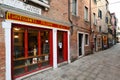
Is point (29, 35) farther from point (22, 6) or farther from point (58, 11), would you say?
point (58, 11)

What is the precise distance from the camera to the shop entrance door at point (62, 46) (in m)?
10.3

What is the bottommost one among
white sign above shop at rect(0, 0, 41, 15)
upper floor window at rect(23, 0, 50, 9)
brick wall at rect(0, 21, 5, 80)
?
brick wall at rect(0, 21, 5, 80)

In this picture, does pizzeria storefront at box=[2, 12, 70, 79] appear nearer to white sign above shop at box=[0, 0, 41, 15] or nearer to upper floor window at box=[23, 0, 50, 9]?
white sign above shop at box=[0, 0, 41, 15]

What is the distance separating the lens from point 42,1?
7.96 m

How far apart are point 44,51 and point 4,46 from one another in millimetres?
3204

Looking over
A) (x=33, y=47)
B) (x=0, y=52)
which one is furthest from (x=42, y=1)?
(x=0, y=52)

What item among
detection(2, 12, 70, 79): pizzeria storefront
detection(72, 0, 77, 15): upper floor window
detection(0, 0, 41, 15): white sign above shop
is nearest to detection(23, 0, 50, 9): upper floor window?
detection(0, 0, 41, 15): white sign above shop

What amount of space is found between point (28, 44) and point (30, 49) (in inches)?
13.1

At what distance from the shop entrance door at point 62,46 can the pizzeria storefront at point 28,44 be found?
0.07 meters

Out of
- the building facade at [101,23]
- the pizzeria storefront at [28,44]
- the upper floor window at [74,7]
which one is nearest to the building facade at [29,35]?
the pizzeria storefront at [28,44]

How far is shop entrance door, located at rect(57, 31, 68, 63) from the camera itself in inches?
405

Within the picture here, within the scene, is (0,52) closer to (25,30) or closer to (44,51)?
(25,30)

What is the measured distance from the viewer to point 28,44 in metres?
7.39

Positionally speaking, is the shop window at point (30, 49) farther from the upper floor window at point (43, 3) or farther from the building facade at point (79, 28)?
the building facade at point (79, 28)
